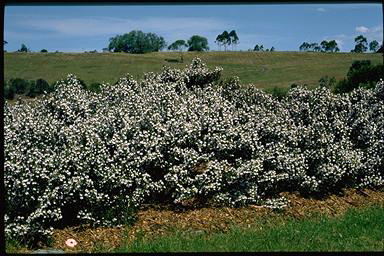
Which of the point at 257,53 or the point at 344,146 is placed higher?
the point at 257,53

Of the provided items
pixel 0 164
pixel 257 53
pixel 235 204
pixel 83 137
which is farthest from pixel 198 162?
pixel 257 53

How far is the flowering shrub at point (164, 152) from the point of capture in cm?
929

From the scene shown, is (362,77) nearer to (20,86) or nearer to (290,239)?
(290,239)

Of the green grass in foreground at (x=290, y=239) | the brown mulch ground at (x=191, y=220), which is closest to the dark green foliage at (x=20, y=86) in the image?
the brown mulch ground at (x=191, y=220)

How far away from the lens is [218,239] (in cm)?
866

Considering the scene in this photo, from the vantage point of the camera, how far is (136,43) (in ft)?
211

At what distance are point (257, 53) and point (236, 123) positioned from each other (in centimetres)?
5978

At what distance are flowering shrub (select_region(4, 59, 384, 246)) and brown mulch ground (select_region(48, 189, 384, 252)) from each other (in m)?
0.23

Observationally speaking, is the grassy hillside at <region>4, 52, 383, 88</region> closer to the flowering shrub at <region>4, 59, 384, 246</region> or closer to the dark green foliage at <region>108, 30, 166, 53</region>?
the dark green foliage at <region>108, 30, 166, 53</region>

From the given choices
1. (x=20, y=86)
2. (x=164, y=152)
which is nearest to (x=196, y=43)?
(x=20, y=86)

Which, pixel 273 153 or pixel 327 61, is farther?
pixel 327 61

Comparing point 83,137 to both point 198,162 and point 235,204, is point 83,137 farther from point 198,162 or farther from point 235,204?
point 235,204

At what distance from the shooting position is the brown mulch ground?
29.6 feet

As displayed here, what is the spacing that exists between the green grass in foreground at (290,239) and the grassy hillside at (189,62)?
37.7 metres
